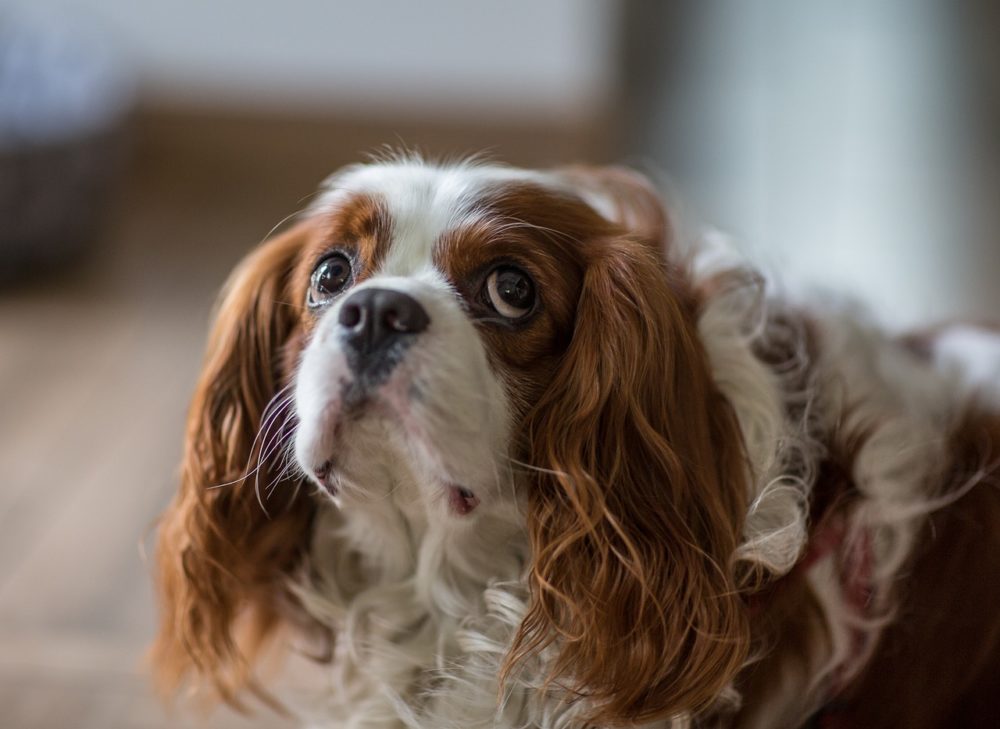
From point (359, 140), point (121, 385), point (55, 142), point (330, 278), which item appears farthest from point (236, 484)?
point (359, 140)

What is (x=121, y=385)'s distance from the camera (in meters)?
2.54

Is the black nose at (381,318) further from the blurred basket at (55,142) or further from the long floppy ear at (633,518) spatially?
the blurred basket at (55,142)

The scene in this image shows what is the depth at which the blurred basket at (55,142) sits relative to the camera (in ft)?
9.15

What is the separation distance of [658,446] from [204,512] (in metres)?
0.49

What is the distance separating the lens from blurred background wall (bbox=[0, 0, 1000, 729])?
8.62ft

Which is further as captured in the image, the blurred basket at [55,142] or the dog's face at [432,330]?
the blurred basket at [55,142]

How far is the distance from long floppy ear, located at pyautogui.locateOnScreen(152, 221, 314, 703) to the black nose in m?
0.24

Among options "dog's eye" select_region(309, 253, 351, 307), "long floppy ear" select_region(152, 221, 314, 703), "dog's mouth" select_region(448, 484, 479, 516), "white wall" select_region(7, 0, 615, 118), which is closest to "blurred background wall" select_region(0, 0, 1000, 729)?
"white wall" select_region(7, 0, 615, 118)

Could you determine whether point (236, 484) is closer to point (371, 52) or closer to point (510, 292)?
point (510, 292)

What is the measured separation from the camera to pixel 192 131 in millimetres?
3668

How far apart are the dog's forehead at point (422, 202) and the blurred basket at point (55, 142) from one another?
183 centimetres

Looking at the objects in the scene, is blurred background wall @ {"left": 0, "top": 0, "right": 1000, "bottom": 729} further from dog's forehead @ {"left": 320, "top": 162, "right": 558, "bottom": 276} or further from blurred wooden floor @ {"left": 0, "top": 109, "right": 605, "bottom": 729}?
dog's forehead @ {"left": 320, "top": 162, "right": 558, "bottom": 276}

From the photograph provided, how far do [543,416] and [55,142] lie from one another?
6.78 feet

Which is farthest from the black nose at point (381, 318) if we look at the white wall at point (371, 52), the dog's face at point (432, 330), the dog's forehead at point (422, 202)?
the white wall at point (371, 52)
